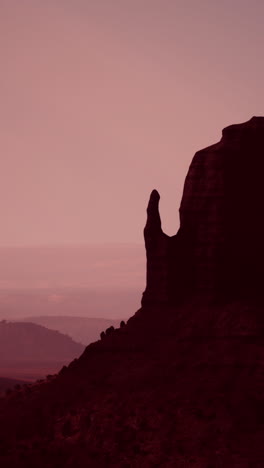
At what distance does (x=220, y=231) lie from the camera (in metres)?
99.2

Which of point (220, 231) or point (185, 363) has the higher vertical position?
point (220, 231)

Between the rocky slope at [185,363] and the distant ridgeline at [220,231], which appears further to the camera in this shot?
the distant ridgeline at [220,231]

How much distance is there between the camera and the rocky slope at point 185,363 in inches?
3423

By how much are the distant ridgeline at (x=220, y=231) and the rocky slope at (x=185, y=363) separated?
0.09 metres

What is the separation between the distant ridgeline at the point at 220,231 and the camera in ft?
325

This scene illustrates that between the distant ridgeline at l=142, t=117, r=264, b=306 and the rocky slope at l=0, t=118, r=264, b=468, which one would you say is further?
the distant ridgeline at l=142, t=117, r=264, b=306

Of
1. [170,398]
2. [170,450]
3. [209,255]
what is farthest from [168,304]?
[170,450]

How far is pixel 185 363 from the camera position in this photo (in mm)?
94625

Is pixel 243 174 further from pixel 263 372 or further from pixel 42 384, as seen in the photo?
pixel 42 384

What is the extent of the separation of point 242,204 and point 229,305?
30.6 feet

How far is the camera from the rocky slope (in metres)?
87.0

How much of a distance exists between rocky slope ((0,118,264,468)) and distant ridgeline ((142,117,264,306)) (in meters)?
0.09

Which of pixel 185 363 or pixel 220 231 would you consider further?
pixel 220 231

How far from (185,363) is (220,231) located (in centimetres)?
1263
